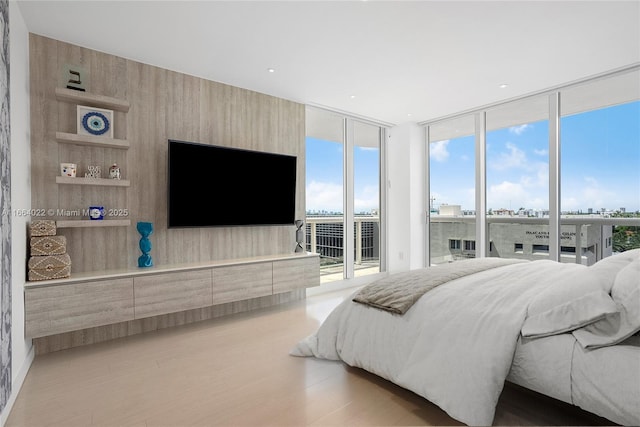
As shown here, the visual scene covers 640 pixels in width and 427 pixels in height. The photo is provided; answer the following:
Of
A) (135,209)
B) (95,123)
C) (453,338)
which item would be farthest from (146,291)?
(453,338)

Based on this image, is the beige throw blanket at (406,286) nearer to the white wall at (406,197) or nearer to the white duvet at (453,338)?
the white duvet at (453,338)

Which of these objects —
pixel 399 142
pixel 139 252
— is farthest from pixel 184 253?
pixel 399 142

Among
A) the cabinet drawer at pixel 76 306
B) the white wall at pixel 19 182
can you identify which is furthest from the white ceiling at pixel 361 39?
the cabinet drawer at pixel 76 306

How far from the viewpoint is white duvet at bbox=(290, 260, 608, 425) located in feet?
4.99

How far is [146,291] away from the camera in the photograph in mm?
2768

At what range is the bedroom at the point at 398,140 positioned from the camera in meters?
2.16

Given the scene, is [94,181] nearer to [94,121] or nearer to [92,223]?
[92,223]

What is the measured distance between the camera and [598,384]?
1.35 m

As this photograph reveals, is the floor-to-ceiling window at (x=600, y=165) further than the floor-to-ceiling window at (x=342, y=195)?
No

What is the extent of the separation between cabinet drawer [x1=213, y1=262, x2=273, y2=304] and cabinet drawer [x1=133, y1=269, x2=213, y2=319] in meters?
0.09

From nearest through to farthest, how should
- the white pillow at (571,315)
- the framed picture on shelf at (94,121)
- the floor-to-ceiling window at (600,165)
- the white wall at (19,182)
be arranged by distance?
the white pillow at (571,315) < the white wall at (19,182) < the framed picture on shelf at (94,121) < the floor-to-ceiling window at (600,165)

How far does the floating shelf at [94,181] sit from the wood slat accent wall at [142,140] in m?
0.14

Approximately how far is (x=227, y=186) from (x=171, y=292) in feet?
3.79

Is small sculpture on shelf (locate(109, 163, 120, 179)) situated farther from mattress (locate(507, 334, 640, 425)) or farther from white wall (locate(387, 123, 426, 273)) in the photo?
white wall (locate(387, 123, 426, 273))
